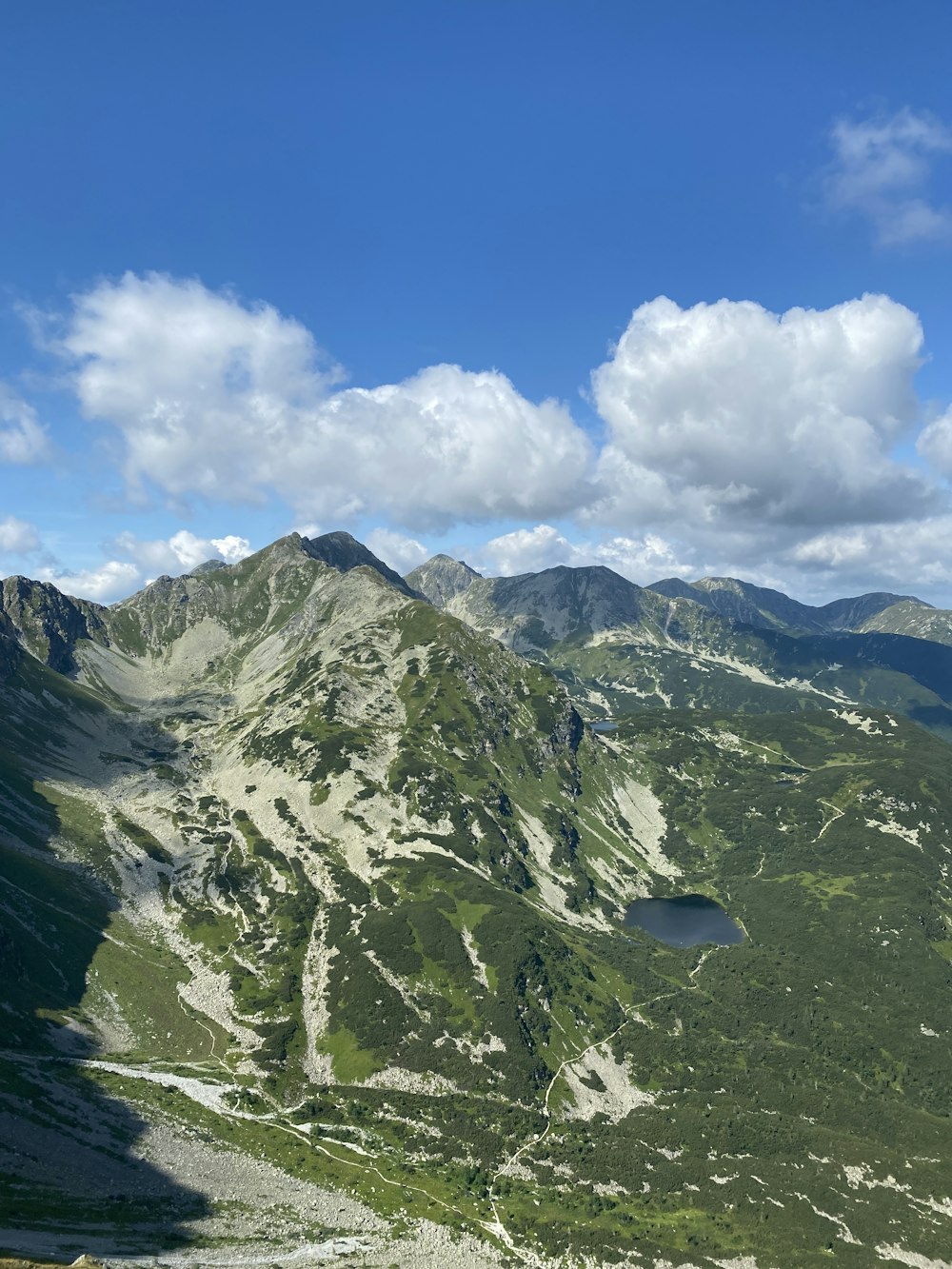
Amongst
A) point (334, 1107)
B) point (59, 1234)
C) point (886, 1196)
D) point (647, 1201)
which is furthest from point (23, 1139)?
point (886, 1196)

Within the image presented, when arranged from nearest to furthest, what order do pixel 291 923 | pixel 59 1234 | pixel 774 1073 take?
1. pixel 59 1234
2. pixel 774 1073
3. pixel 291 923

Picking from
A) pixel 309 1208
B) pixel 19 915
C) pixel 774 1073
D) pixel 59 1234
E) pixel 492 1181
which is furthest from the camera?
pixel 774 1073

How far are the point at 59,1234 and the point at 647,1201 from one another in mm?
97448

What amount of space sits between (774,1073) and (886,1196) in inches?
1542

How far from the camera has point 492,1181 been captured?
408 ft

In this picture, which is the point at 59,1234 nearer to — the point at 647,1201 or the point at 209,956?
the point at 647,1201

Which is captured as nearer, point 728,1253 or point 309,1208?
point 309,1208

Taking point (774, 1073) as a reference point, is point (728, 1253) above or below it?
below

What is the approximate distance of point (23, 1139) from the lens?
96.8 metres

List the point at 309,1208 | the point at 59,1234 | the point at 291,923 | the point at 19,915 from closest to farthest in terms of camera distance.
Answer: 1. the point at 59,1234
2. the point at 309,1208
3. the point at 19,915
4. the point at 291,923

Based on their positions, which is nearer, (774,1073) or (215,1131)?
(215,1131)

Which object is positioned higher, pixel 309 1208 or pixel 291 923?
pixel 291 923

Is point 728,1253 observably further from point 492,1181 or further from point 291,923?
point 291,923

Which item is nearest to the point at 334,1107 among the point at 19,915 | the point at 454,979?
the point at 454,979
